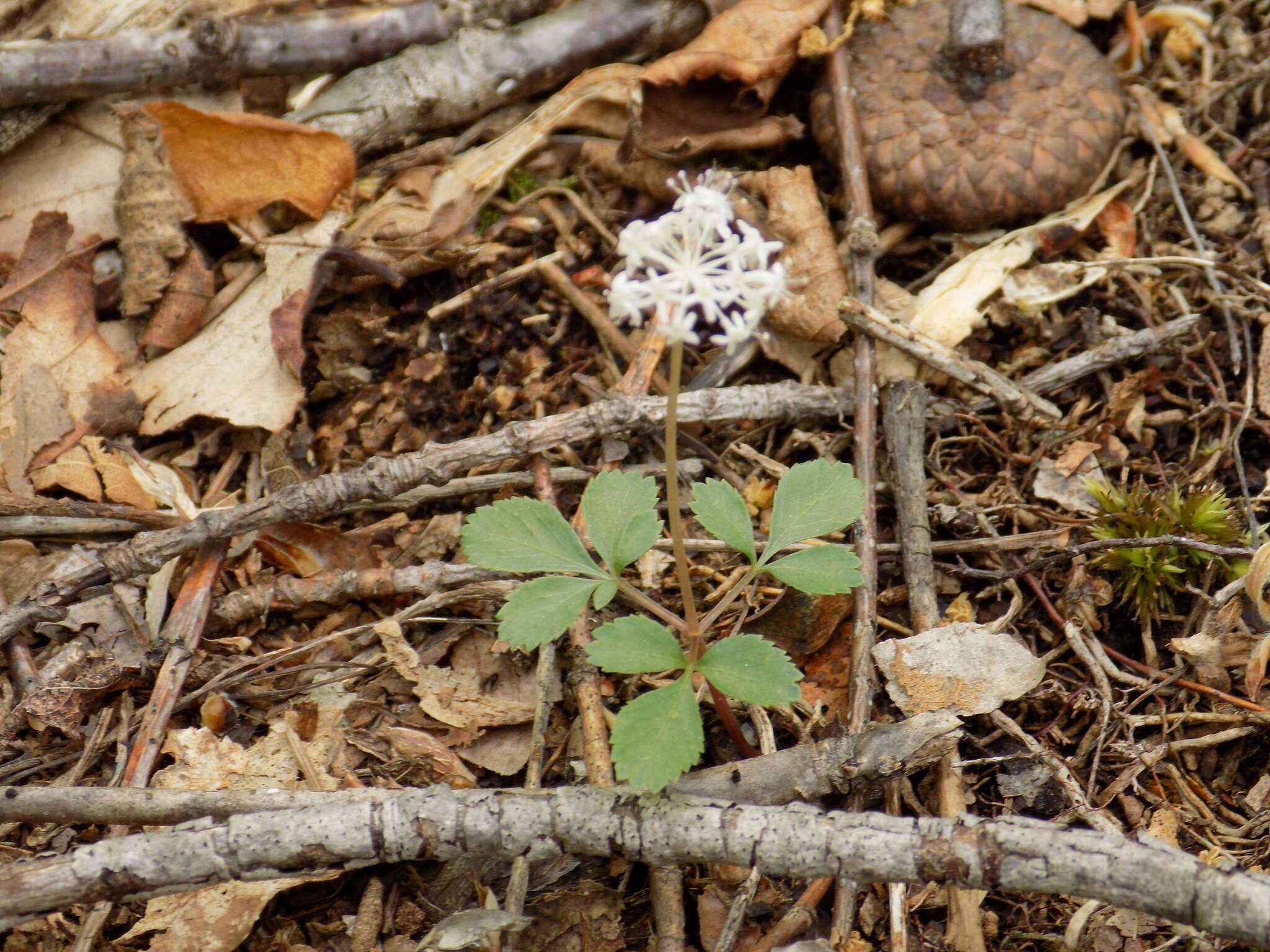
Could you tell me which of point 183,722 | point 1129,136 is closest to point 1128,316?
point 1129,136

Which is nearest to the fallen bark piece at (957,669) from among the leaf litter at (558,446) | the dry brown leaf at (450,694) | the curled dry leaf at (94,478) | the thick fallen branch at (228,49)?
the leaf litter at (558,446)

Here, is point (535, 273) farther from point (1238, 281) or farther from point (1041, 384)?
point (1238, 281)

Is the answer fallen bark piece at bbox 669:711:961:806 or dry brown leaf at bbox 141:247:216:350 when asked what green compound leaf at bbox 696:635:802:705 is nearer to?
fallen bark piece at bbox 669:711:961:806

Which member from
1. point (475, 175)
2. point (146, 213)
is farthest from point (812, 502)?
point (146, 213)

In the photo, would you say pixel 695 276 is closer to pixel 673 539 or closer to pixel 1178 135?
pixel 673 539

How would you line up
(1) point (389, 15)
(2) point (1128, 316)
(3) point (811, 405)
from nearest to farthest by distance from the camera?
(3) point (811, 405) < (2) point (1128, 316) < (1) point (389, 15)
